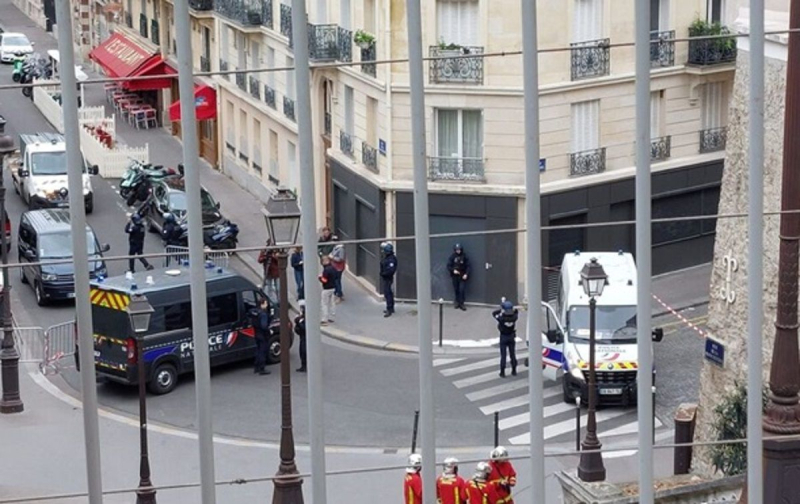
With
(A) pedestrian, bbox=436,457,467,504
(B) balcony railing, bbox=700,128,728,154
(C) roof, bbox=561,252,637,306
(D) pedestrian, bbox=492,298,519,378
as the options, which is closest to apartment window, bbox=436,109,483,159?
(C) roof, bbox=561,252,637,306

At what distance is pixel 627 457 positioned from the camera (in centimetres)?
2355

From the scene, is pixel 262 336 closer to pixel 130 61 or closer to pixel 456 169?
pixel 456 169

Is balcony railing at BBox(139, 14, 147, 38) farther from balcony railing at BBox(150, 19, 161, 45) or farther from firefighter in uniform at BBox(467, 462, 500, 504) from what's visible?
firefighter in uniform at BBox(467, 462, 500, 504)

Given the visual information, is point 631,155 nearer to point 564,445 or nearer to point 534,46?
point 564,445

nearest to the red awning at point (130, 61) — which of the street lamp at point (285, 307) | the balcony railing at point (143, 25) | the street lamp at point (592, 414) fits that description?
the balcony railing at point (143, 25)

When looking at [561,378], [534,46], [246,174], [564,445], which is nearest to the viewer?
[534,46]

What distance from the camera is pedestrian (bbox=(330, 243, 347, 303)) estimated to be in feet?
99.7

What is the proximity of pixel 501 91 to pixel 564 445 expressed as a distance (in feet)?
27.1

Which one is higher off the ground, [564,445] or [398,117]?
[398,117]

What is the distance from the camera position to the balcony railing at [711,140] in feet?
109

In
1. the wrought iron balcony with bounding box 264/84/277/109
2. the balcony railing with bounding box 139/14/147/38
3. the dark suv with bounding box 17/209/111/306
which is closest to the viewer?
the dark suv with bounding box 17/209/111/306

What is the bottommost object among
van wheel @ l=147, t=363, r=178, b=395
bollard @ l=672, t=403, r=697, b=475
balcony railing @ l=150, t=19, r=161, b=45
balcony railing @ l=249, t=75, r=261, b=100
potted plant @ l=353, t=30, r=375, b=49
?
van wheel @ l=147, t=363, r=178, b=395

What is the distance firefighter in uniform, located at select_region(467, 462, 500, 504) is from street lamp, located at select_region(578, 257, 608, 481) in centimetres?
408

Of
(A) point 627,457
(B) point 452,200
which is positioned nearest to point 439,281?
(B) point 452,200
